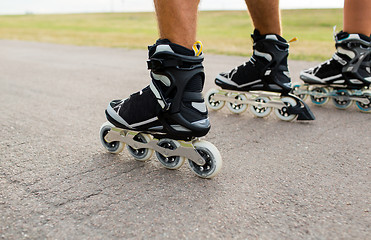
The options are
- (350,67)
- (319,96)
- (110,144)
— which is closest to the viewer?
(110,144)

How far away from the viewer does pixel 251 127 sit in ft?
8.85

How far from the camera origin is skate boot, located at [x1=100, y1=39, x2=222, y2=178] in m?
1.78

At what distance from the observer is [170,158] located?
1.91 meters

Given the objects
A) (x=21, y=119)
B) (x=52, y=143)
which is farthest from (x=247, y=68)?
(x=21, y=119)

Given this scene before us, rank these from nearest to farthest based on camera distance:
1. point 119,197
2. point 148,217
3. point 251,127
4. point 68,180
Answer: point 148,217, point 119,197, point 68,180, point 251,127

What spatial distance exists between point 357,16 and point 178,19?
6.32 feet

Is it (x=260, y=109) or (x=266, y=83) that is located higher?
(x=266, y=83)

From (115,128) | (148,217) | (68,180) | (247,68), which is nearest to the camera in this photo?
(148,217)

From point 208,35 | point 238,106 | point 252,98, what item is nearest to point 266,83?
point 252,98

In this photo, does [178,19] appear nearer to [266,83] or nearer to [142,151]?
[142,151]

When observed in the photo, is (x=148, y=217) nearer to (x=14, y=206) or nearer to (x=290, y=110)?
(x=14, y=206)

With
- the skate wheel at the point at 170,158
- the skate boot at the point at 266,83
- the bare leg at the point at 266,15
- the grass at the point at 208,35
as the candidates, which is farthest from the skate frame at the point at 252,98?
the grass at the point at 208,35

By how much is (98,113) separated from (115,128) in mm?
1065

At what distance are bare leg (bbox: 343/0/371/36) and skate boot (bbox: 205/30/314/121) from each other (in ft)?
2.05
